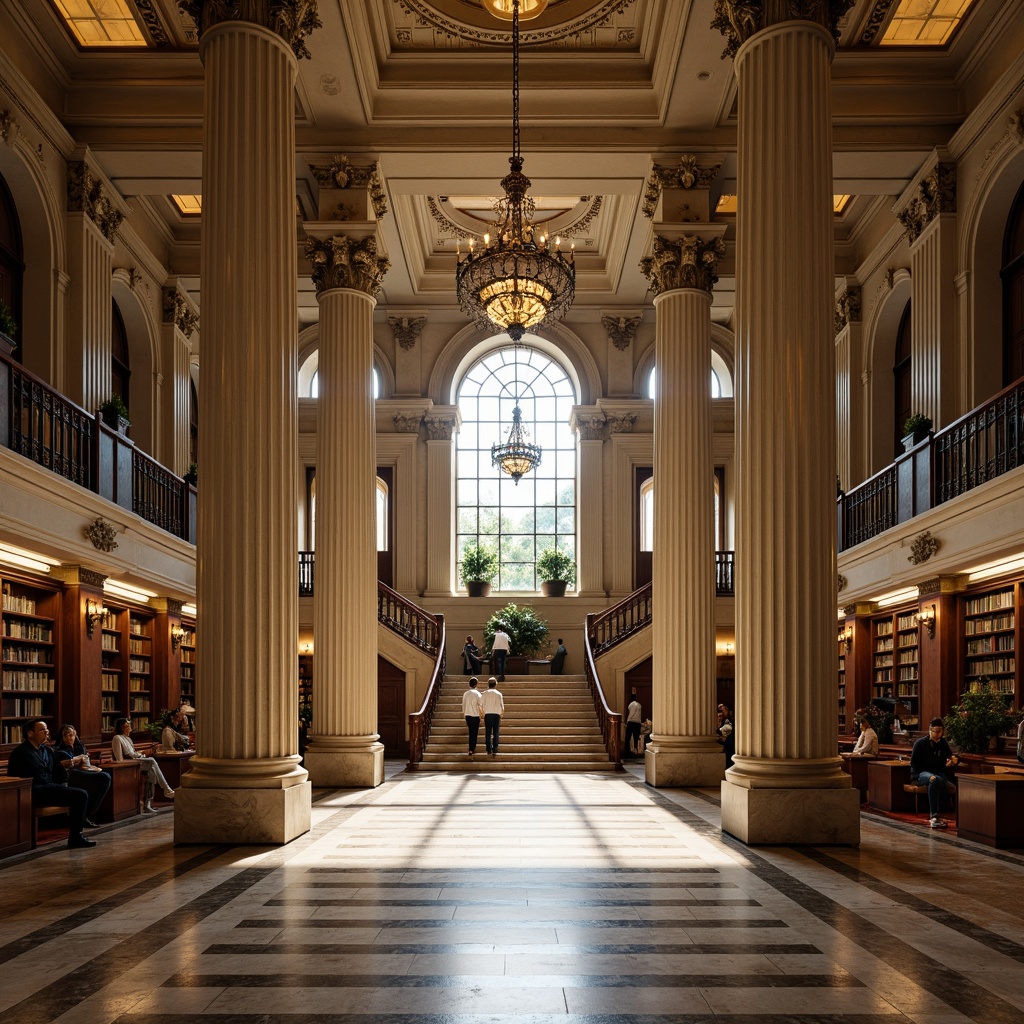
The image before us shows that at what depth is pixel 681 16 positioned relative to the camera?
1189cm

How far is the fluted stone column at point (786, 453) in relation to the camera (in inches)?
325

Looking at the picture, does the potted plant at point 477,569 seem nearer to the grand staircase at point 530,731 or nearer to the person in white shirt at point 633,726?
the grand staircase at point 530,731

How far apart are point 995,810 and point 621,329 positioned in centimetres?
1652

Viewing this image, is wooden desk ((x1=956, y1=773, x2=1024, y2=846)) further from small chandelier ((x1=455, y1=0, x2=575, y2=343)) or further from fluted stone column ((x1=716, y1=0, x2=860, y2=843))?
small chandelier ((x1=455, y1=0, x2=575, y2=343))

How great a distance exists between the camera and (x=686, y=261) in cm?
1408

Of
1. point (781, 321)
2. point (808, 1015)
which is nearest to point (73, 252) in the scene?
point (781, 321)

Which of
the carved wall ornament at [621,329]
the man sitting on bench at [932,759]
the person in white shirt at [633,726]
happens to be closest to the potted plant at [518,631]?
the person in white shirt at [633,726]

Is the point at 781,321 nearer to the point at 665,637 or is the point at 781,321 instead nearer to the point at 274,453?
the point at 274,453

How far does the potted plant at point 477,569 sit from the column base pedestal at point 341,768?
10444mm

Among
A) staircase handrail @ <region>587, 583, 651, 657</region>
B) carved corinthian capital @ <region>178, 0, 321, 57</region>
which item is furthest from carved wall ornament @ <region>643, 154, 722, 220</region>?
staircase handrail @ <region>587, 583, 651, 657</region>

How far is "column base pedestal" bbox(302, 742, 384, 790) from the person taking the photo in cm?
1328

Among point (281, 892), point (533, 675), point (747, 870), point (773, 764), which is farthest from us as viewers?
point (533, 675)

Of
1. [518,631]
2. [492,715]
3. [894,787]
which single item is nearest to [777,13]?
[894,787]

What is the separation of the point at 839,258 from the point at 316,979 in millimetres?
16884
